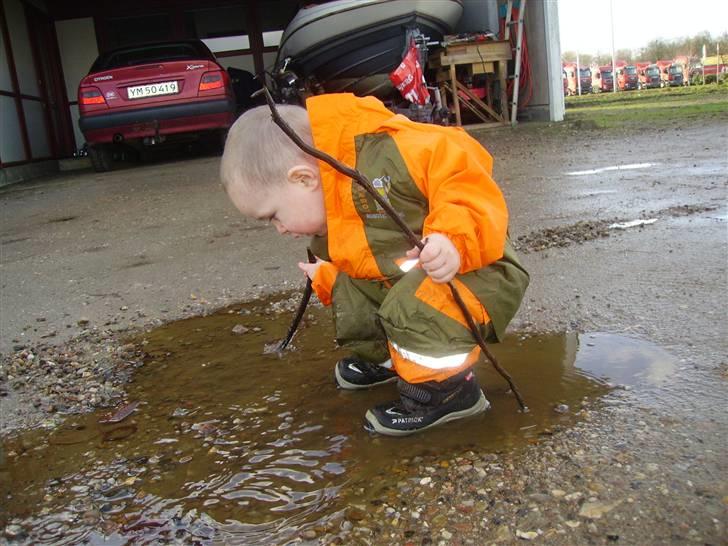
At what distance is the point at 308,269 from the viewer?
7.19 ft

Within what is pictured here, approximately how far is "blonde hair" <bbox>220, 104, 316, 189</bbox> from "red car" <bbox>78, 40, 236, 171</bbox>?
7679 millimetres

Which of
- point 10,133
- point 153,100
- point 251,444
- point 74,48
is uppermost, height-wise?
point 74,48

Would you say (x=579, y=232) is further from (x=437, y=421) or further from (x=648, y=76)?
(x=648, y=76)

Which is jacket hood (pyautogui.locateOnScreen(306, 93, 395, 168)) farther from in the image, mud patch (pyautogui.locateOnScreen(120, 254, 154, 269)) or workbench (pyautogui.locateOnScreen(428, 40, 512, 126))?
workbench (pyautogui.locateOnScreen(428, 40, 512, 126))

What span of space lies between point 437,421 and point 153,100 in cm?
817

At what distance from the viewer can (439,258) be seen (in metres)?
1.60

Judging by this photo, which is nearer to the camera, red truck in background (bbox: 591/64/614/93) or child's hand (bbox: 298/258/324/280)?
child's hand (bbox: 298/258/324/280)

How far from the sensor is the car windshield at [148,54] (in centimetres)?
975

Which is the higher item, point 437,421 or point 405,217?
point 405,217

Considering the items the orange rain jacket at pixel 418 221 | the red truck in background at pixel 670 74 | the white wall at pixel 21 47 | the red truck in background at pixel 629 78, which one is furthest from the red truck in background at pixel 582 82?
the orange rain jacket at pixel 418 221

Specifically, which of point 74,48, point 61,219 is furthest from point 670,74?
point 61,219

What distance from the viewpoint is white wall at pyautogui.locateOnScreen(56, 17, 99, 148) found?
1380 centimetres

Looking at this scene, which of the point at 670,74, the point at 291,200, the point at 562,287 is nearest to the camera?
the point at 291,200

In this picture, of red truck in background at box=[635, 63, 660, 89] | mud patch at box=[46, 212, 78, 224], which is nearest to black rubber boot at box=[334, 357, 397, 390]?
mud patch at box=[46, 212, 78, 224]
